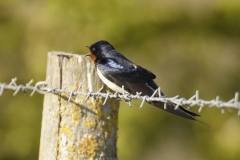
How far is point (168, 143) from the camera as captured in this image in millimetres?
8641

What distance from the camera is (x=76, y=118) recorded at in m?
2.59

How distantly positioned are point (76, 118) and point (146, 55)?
5883mm

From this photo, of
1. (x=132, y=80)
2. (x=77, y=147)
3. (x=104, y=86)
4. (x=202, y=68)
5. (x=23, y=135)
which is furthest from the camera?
(x=202, y=68)

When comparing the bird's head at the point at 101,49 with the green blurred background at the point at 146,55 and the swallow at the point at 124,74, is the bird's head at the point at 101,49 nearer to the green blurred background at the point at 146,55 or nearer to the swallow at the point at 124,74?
the swallow at the point at 124,74

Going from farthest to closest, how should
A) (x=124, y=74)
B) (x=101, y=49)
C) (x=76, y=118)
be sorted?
(x=101, y=49), (x=124, y=74), (x=76, y=118)

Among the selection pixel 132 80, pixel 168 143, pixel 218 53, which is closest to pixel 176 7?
pixel 218 53

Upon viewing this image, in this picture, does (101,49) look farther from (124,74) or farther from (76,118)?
(76,118)

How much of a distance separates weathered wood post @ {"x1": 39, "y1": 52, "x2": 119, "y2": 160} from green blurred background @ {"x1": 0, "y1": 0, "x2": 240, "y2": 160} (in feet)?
16.9

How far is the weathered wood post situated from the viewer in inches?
102

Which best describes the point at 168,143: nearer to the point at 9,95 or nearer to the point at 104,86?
the point at 9,95

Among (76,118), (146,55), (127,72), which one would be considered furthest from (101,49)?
(146,55)

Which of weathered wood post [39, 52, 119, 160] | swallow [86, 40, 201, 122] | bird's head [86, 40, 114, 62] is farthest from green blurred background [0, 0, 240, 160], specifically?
weathered wood post [39, 52, 119, 160]

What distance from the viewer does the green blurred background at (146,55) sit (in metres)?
8.14

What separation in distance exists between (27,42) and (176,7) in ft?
8.57
